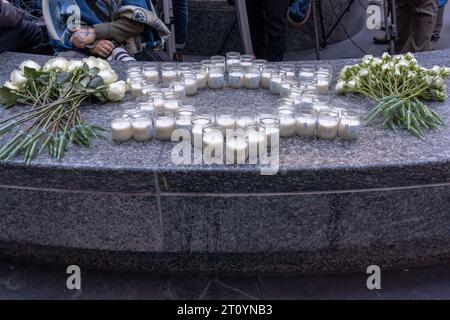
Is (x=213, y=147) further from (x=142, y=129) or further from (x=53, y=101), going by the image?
(x=53, y=101)

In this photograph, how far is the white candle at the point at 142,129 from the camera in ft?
7.77

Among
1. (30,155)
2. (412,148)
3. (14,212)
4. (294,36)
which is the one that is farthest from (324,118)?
(294,36)

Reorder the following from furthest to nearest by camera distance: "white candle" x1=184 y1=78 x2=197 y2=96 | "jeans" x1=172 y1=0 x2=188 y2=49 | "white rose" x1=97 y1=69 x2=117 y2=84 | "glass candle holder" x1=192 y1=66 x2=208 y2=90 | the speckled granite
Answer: "jeans" x1=172 y1=0 x2=188 y2=49
"glass candle holder" x1=192 y1=66 x2=208 y2=90
"white candle" x1=184 y1=78 x2=197 y2=96
"white rose" x1=97 y1=69 x2=117 y2=84
the speckled granite

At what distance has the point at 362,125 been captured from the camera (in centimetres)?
254

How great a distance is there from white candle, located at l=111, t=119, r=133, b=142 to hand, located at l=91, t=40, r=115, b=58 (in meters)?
1.53

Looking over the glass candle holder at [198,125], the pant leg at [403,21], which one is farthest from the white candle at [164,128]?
the pant leg at [403,21]

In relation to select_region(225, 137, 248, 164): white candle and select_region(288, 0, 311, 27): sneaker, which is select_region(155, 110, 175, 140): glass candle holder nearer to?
select_region(225, 137, 248, 164): white candle

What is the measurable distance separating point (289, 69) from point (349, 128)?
1020 mm

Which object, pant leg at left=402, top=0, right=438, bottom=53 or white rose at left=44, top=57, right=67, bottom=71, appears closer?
white rose at left=44, top=57, right=67, bottom=71

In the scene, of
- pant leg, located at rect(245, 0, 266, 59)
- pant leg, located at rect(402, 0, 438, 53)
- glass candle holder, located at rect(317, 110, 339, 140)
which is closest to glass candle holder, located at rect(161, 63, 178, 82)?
glass candle holder, located at rect(317, 110, 339, 140)

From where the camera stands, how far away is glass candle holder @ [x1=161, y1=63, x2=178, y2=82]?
3.15 m

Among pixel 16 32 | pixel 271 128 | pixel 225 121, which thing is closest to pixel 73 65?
pixel 225 121

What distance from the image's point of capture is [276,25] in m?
5.14
